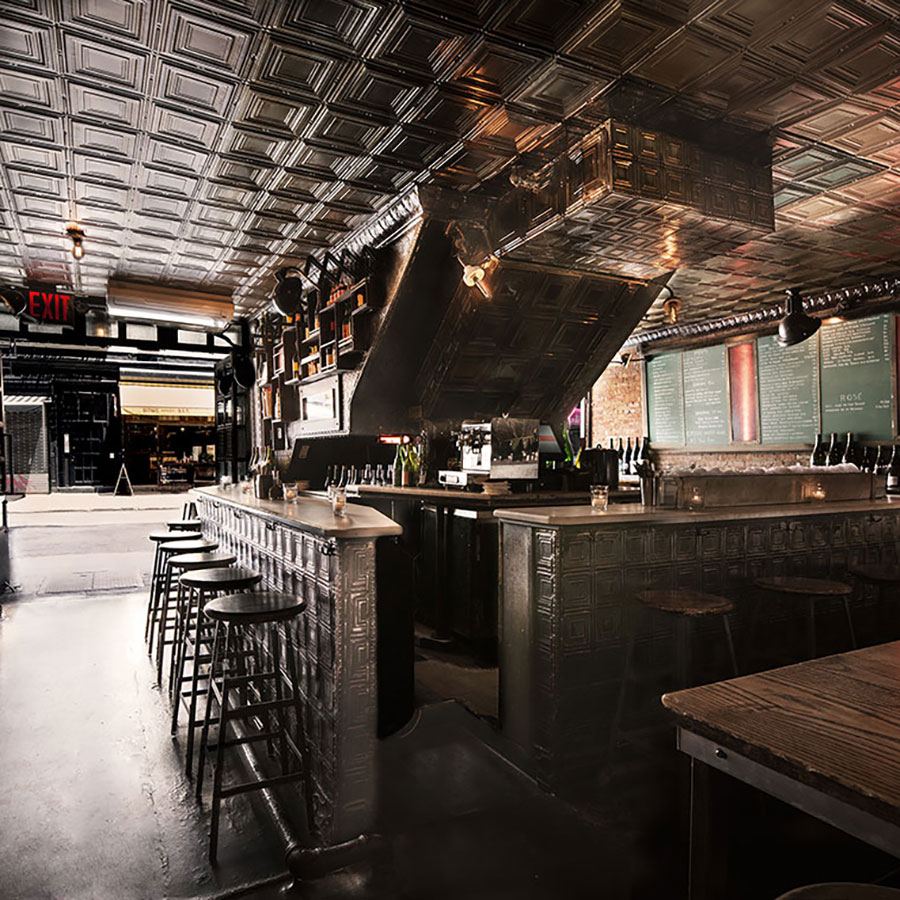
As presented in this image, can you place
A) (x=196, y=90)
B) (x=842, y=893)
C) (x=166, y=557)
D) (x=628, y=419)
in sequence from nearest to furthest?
(x=842, y=893), (x=196, y=90), (x=166, y=557), (x=628, y=419)

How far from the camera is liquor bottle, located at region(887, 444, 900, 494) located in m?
5.57

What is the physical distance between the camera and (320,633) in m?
2.86

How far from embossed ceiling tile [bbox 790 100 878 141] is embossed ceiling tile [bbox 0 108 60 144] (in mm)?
4291

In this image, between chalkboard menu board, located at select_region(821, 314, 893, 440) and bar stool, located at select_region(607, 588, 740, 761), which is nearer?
bar stool, located at select_region(607, 588, 740, 761)

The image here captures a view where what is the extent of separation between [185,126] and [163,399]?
44.3 ft

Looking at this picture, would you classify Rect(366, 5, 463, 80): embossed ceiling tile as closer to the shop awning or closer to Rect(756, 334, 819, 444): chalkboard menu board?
Rect(756, 334, 819, 444): chalkboard menu board

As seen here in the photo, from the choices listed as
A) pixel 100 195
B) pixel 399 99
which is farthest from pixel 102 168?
pixel 399 99

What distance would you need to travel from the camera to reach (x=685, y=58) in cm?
304

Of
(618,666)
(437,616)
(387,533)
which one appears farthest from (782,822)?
(437,616)

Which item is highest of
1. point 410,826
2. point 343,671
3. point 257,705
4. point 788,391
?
point 788,391


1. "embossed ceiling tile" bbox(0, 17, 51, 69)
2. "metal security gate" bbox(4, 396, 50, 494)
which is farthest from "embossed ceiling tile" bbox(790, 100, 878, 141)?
"metal security gate" bbox(4, 396, 50, 494)

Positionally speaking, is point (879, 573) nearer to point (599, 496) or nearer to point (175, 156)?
point (599, 496)

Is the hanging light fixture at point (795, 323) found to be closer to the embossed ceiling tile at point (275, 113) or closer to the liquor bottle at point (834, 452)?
the liquor bottle at point (834, 452)

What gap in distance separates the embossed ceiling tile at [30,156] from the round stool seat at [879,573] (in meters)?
5.49
